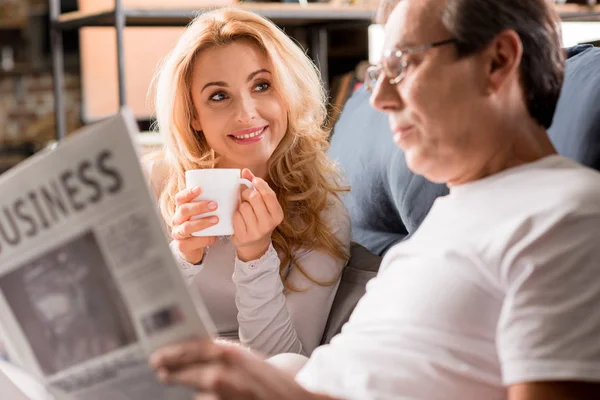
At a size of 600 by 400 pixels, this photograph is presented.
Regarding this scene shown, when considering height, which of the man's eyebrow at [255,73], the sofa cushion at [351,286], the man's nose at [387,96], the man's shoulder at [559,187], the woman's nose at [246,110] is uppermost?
the man's nose at [387,96]

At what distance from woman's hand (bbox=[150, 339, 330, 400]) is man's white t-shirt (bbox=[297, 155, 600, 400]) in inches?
5.9

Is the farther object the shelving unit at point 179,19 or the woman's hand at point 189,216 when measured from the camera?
the shelving unit at point 179,19

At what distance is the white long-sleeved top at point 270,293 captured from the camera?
139cm

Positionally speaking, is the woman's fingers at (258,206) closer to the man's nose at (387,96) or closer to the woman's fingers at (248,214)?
the woman's fingers at (248,214)

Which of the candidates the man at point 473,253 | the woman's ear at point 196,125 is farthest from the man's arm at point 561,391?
the woman's ear at point 196,125

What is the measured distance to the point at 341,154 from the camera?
1666mm

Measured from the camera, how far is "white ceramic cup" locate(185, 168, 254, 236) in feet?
4.19

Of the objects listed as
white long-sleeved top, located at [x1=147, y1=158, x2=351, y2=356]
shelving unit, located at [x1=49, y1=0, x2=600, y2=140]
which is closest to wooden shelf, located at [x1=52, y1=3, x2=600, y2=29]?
shelving unit, located at [x1=49, y1=0, x2=600, y2=140]

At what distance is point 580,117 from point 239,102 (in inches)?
25.0

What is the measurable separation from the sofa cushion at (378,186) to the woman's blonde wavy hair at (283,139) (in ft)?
0.16

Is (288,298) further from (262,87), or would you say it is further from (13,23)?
(13,23)

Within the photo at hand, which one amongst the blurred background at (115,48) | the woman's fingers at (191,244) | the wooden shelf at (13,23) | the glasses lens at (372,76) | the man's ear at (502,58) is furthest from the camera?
the wooden shelf at (13,23)

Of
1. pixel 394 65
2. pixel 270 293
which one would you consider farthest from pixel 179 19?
pixel 394 65

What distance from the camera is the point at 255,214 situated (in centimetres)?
131
